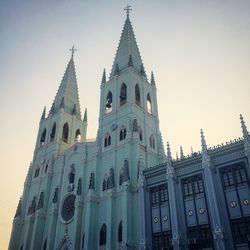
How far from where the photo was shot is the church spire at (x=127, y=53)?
4675cm

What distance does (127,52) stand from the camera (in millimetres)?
47844

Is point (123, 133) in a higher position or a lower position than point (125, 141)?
higher

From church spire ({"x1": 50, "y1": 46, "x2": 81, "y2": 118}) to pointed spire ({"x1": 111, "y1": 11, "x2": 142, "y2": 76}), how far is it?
12.1 m

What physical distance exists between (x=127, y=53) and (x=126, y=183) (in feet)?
76.9

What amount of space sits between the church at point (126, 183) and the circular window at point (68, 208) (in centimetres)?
14

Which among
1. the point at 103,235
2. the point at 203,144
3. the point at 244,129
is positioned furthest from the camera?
the point at 103,235

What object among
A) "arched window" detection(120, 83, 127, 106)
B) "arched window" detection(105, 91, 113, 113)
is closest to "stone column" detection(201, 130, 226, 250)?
"arched window" detection(120, 83, 127, 106)

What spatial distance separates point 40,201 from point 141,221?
1936 centimetres

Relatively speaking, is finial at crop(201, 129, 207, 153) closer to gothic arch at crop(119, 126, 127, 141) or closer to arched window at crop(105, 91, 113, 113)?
gothic arch at crop(119, 126, 127, 141)

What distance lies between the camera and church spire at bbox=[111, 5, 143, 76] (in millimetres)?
46750

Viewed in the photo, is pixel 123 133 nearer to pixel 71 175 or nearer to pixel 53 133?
pixel 71 175

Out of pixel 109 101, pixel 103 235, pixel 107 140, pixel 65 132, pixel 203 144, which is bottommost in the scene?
pixel 103 235

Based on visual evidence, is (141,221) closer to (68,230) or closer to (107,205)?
(107,205)

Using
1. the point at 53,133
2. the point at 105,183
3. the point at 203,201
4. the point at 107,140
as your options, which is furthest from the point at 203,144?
the point at 53,133
